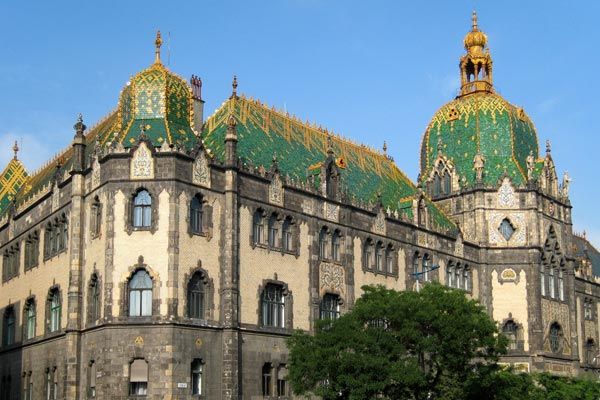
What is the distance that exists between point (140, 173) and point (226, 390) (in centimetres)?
1239

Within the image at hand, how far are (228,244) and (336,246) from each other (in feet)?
34.0

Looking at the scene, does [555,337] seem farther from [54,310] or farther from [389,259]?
[54,310]

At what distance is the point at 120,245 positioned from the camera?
4994cm

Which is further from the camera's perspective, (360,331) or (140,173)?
(140,173)

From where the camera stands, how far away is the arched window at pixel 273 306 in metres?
54.1

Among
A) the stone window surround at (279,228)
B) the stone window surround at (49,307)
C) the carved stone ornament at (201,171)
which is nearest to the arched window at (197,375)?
the stone window surround at (279,228)

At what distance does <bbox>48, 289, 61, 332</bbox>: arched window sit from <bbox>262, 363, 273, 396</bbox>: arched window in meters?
12.8

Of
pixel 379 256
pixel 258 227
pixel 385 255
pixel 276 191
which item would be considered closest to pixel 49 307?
pixel 258 227

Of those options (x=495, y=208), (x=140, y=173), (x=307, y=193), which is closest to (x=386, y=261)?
(x=307, y=193)

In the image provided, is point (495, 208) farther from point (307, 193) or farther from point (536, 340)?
point (307, 193)

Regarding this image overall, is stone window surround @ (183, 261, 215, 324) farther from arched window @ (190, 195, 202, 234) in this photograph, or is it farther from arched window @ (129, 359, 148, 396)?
arched window @ (129, 359, 148, 396)

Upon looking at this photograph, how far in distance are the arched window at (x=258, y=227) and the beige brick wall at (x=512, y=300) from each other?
26542 millimetres

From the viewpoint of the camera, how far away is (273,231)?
55.6m

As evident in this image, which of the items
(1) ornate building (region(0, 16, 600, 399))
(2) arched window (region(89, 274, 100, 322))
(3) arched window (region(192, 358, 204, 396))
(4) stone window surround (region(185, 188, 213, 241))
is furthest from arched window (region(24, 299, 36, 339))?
(4) stone window surround (region(185, 188, 213, 241))
